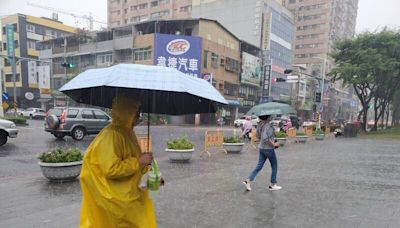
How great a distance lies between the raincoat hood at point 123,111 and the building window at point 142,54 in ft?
121

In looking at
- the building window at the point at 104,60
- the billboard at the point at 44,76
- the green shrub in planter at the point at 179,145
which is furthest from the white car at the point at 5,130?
the billboard at the point at 44,76

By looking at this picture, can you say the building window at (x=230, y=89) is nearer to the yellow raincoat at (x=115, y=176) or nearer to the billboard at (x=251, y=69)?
the billboard at (x=251, y=69)

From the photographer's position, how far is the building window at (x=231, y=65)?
44344 millimetres

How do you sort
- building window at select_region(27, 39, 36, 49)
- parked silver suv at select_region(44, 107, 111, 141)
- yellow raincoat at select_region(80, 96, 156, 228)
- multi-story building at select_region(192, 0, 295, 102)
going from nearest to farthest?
1. yellow raincoat at select_region(80, 96, 156, 228)
2. parked silver suv at select_region(44, 107, 111, 141)
3. multi-story building at select_region(192, 0, 295, 102)
4. building window at select_region(27, 39, 36, 49)

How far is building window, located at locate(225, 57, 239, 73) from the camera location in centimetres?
4434

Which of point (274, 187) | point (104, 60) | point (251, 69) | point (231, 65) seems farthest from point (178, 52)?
point (274, 187)

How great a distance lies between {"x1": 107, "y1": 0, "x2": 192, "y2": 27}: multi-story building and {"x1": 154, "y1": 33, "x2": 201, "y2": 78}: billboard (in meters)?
31.0

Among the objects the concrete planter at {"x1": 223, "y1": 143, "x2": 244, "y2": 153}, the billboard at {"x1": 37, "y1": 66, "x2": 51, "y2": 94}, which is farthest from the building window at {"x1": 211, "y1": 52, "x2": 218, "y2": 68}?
the concrete planter at {"x1": 223, "y1": 143, "x2": 244, "y2": 153}

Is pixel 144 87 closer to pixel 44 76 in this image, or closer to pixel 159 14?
pixel 44 76

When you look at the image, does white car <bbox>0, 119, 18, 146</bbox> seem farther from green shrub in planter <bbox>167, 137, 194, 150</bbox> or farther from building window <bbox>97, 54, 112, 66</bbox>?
building window <bbox>97, 54, 112, 66</bbox>

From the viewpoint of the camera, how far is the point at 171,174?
8.05m

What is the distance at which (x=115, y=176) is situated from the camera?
2434mm

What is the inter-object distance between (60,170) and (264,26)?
53396 mm

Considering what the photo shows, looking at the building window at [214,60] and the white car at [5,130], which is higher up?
the building window at [214,60]
